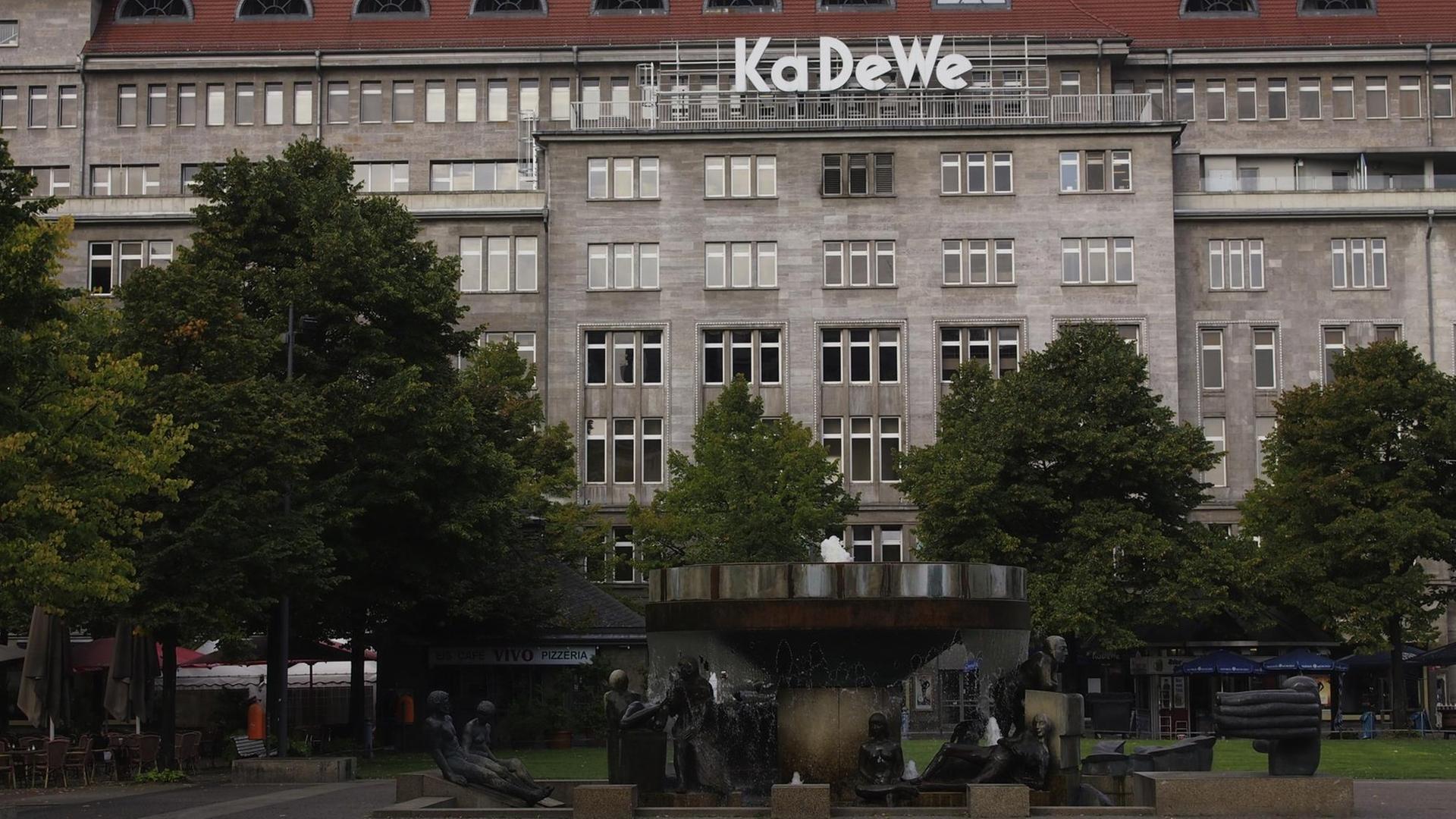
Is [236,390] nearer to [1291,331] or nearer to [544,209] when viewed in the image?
[544,209]

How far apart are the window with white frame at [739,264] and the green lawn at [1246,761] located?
28.0 meters

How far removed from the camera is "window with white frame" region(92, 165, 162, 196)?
83.6 meters

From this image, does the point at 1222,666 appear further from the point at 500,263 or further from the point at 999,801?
the point at 999,801

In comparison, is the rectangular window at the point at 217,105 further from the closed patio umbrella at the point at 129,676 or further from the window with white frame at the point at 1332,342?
the closed patio umbrella at the point at 129,676

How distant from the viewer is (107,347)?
39.0 meters

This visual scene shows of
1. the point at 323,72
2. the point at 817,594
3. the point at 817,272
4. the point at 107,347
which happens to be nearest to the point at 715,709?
the point at 817,594

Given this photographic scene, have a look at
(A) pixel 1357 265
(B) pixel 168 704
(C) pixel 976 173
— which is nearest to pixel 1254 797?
(B) pixel 168 704

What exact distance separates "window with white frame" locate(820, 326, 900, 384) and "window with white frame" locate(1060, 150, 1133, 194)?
28.3ft

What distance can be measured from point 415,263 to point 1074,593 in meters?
20.1

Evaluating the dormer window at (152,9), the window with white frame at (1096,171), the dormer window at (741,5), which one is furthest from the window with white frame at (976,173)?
the dormer window at (152,9)

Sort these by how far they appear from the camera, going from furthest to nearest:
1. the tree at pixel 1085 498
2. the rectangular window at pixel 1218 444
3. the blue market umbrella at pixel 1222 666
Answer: the rectangular window at pixel 1218 444
the blue market umbrella at pixel 1222 666
the tree at pixel 1085 498

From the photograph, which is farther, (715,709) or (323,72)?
(323,72)

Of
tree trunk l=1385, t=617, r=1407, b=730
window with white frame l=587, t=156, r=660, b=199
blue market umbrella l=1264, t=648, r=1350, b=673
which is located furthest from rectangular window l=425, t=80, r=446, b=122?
Result: tree trunk l=1385, t=617, r=1407, b=730

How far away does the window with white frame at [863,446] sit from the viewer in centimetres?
7519
